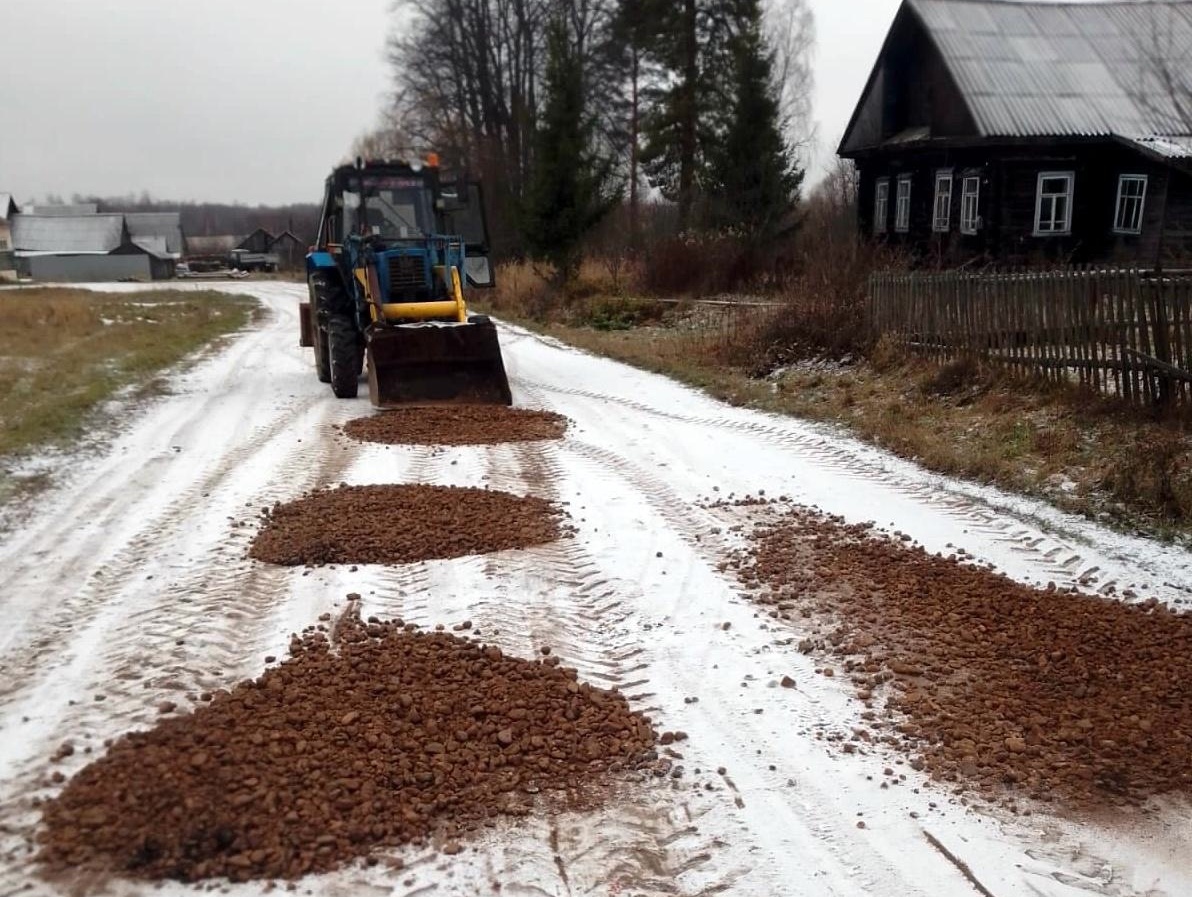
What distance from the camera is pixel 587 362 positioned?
606 inches

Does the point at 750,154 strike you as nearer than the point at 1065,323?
No

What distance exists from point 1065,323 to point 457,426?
6.17 metres

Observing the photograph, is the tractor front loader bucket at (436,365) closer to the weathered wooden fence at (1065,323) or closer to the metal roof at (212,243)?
the weathered wooden fence at (1065,323)

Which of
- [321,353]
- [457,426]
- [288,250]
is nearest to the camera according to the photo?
[457,426]

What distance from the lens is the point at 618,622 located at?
4.98 meters

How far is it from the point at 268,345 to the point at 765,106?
15.4 metres

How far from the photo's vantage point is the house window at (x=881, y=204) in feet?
87.3

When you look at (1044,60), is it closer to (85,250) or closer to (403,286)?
(403,286)

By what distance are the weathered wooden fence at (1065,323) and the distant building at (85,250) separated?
68.0 metres

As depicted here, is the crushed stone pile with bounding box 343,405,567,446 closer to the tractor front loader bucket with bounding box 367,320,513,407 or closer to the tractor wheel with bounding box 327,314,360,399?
the tractor front loader bucket with bounding box 367,320,513,407

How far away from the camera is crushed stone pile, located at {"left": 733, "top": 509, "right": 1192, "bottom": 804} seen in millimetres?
3684

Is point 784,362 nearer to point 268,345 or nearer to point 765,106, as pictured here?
point 268,345

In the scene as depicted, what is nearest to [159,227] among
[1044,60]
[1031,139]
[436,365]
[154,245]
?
[154,245]

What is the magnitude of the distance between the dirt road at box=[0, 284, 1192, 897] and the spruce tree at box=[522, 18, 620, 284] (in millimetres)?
17985
